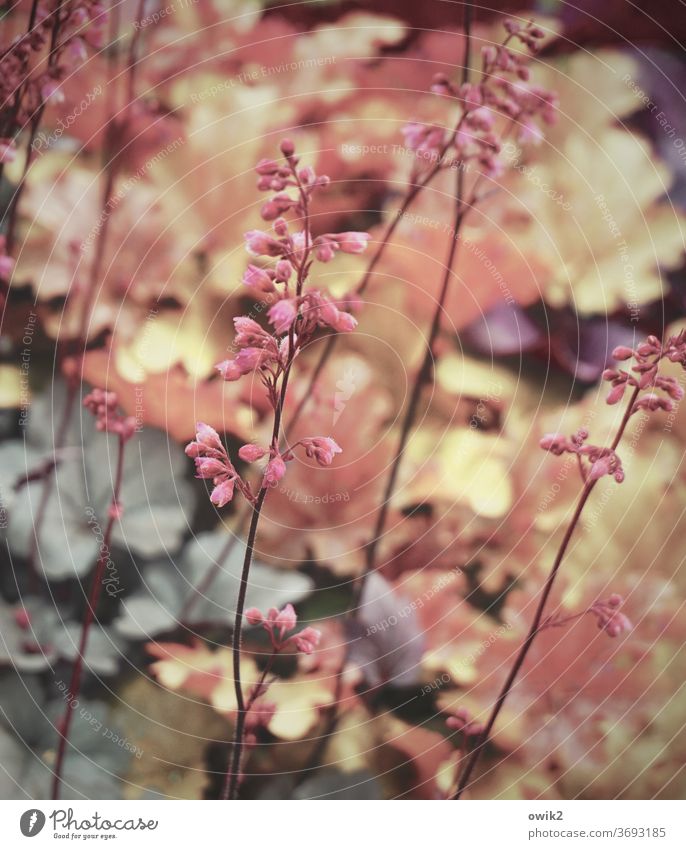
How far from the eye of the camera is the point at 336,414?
602 mm

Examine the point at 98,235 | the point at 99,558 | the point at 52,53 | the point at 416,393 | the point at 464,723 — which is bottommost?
the point at 464,723

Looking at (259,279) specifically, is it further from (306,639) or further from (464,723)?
(464,723)

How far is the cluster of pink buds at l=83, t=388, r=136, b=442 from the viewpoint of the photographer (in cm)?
58

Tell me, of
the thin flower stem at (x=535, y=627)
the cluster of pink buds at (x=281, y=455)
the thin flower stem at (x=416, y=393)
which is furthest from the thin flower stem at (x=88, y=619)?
the thin flower stem at (x=535, y=627)

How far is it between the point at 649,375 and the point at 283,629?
0.38 m

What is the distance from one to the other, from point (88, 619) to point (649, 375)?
1.69ft

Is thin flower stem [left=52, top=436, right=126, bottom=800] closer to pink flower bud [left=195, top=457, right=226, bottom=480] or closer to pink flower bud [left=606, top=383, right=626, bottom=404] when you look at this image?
pink flower bud [left=195, top=457, right=226, bottom=480]

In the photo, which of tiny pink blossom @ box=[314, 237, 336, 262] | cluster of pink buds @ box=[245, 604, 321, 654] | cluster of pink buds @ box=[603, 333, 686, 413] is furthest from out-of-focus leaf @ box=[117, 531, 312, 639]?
cluster of pink buds @ box=[603, 333, 686, 413]

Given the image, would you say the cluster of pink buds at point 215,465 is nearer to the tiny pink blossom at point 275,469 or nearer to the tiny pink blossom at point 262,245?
the tiny pink blossom at point 275,469

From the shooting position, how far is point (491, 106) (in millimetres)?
609

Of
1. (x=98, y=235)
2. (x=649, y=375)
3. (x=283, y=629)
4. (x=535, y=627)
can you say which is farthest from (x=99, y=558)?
(x=649, y=375)

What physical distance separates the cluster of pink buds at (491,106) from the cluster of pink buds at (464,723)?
1.51 feet

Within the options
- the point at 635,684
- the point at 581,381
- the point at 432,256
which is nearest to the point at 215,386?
the point at 432,256

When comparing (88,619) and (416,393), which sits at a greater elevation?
(416,393)
